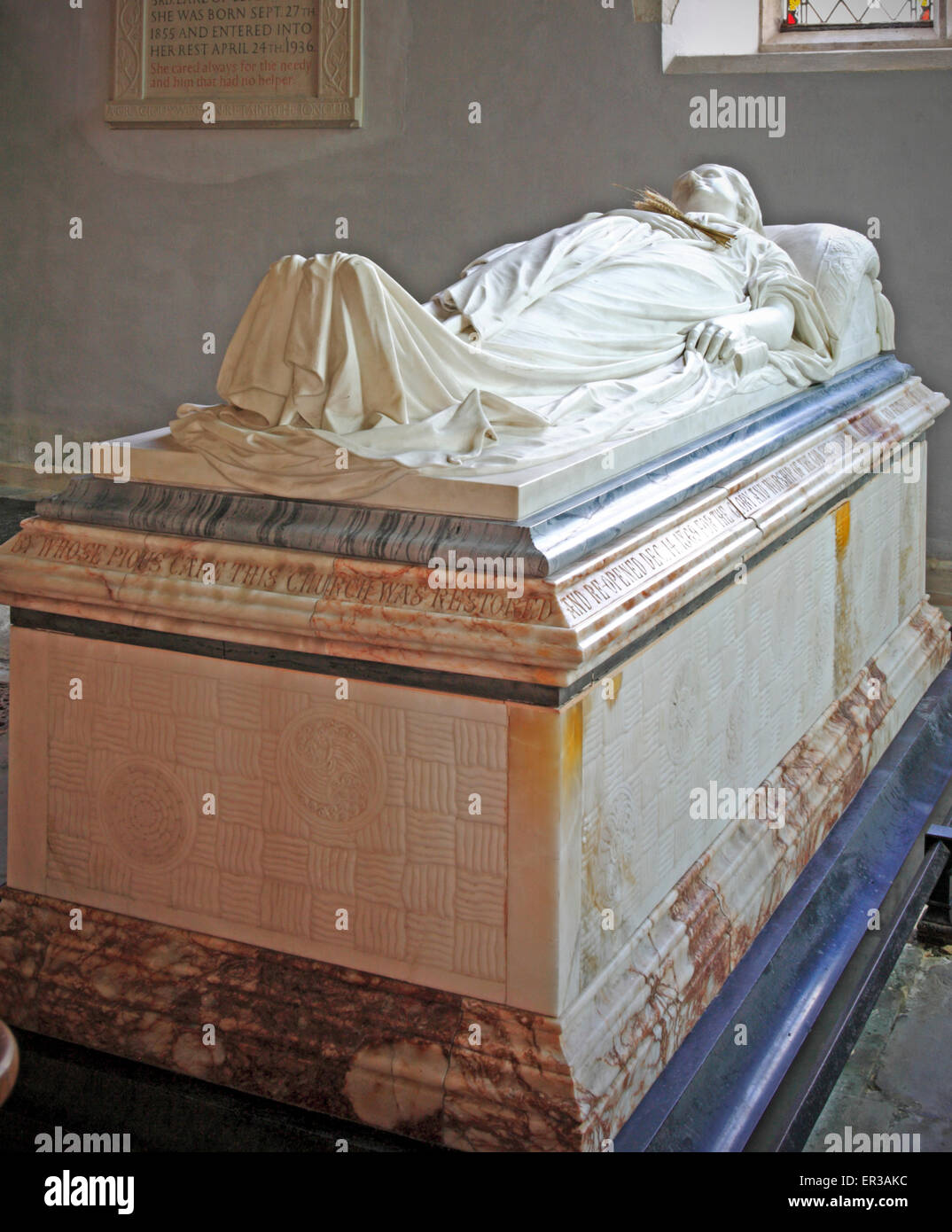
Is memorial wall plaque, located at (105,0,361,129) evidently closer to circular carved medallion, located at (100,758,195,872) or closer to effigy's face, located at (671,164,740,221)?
effigy's face, located at (671,164,740,221)

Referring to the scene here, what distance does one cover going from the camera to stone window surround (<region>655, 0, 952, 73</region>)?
5430 millimetres

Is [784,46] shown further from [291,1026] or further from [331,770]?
[291,1026]

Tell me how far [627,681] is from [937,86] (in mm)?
3855

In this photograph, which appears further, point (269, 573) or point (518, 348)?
point (518, 348)

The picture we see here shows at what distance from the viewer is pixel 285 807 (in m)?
2.41

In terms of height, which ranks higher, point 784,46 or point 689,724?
point 784,46

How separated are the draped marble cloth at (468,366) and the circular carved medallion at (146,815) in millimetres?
520

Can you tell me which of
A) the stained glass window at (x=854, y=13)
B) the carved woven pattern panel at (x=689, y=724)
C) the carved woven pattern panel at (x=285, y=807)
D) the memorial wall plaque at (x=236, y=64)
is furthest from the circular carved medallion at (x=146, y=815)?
the memorial wall plaque at (x=236, y=64)

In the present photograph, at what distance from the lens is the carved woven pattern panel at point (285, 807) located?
89.2 inches

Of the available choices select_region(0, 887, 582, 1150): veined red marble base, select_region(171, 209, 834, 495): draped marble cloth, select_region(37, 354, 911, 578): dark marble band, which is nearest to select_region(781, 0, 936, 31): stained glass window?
select_region(171, 209, 834, 495): draped marble cloth

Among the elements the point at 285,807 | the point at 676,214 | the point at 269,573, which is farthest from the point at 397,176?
the point at 285,807

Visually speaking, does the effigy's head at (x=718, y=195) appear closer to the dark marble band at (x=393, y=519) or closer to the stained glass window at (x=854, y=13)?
the stained glass window at (x=854, y=13)

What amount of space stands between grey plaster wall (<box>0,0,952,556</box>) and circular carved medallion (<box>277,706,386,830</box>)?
3.94 m

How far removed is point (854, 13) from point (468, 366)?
371cm
